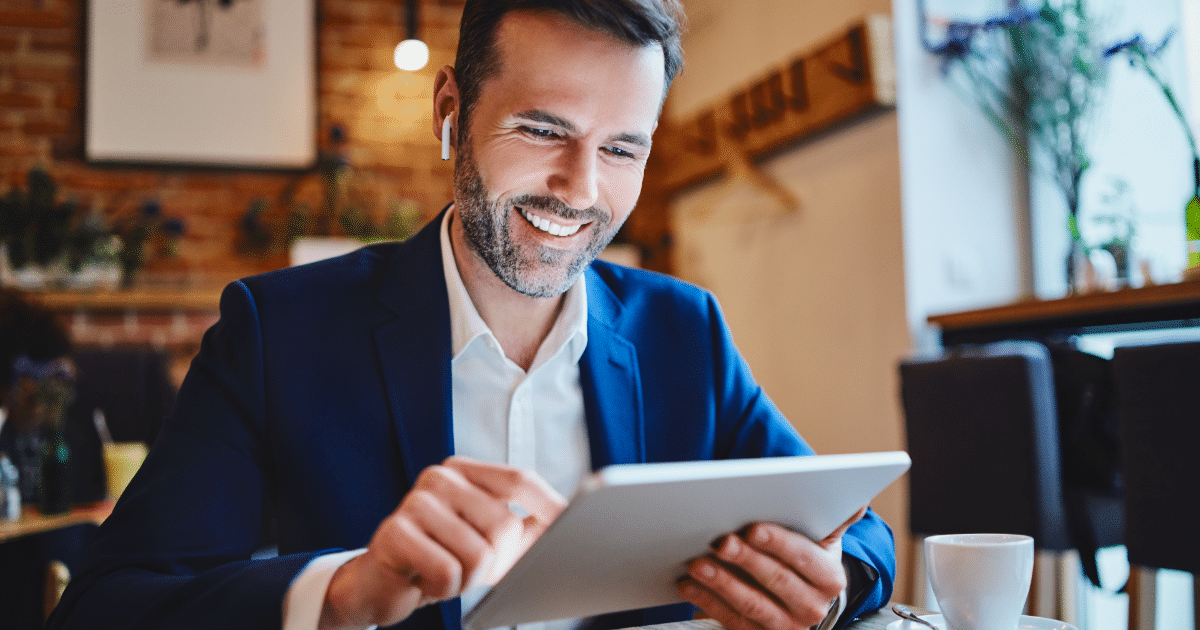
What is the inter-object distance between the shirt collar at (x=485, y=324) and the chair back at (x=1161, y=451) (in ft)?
4.12

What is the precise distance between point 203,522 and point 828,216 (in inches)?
109

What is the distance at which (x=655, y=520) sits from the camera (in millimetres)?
629

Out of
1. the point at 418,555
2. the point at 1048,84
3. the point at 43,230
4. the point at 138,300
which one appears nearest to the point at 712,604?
the point at 418,555

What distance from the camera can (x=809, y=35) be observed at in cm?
338

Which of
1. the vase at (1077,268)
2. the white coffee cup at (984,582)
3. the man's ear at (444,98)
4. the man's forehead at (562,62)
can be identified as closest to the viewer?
the white coffee cup at (984,582)

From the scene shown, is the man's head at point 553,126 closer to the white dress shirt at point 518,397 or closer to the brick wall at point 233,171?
the white dress shirt at point 518,397

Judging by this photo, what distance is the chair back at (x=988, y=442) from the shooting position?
209 cm

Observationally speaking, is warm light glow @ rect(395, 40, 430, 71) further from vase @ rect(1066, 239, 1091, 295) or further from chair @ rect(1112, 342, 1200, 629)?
chair @ rect(1112, 342, 1200, 629)

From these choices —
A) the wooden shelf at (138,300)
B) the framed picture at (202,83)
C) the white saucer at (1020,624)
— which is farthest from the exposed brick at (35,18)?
the white saucer at (1020,624)

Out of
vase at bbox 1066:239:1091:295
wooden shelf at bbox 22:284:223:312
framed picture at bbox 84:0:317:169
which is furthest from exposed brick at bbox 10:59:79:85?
vase at bbox 1066:239:1091:295

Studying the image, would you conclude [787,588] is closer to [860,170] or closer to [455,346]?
[455,346]

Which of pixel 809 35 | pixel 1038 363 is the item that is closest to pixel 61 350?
pixel 1038 363

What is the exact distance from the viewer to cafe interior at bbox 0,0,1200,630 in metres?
2.12

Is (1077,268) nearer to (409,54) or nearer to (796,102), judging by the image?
(796,102)
